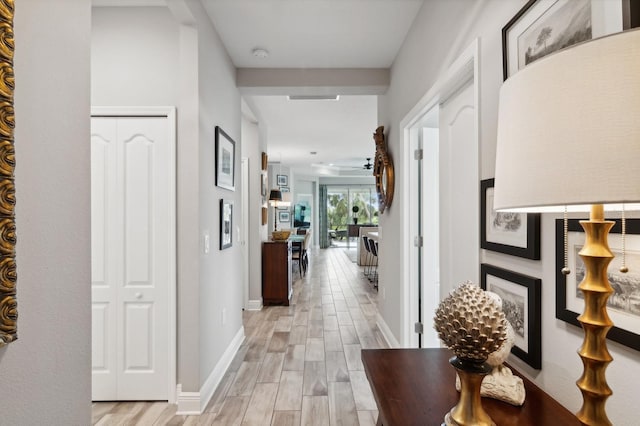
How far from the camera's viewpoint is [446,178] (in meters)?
2.20

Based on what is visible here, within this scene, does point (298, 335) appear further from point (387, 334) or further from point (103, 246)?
point (103, 246)

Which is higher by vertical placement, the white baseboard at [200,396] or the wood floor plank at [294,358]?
the white baseboard at [200,396]

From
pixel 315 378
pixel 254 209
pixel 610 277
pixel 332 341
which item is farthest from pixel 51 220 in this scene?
pixel 254 209

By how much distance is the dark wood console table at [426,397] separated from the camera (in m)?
0.92

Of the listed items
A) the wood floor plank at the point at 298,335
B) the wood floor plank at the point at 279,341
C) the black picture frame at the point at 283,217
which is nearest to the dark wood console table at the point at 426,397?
the wood floor plank at the point at 279,341

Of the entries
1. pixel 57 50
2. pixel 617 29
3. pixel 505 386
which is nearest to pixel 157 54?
pixel 57 50

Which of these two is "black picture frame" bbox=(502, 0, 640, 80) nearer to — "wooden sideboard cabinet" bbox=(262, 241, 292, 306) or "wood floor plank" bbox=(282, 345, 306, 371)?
"wood floor plank" bbox=(282, 345, 306, 371)

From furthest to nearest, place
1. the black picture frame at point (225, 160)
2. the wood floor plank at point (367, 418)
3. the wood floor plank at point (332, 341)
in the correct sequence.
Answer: the wood floor plank at point (332, 341) < the black picture frame at point (225, 160) < the wood floor plank at point (367, 418)

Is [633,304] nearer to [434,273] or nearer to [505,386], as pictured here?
[505,386]

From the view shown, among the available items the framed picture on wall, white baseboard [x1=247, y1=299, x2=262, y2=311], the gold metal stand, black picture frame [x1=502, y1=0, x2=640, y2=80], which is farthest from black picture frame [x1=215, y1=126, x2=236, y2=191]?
the framed picture on wall

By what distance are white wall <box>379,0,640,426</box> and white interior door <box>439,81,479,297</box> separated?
210 millimetres

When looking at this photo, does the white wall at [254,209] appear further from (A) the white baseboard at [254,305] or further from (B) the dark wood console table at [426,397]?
(B) the dark wood console table at [426,397]

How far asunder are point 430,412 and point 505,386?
0.24m

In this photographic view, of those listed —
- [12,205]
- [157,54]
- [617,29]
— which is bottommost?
[12,205]
